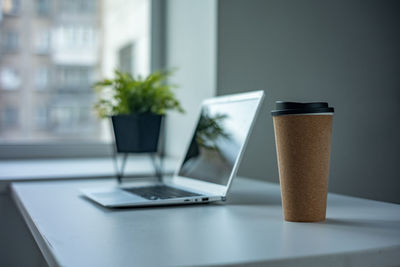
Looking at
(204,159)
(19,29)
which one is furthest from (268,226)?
(19,29)

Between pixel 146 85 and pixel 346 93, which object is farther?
pixel 346 93

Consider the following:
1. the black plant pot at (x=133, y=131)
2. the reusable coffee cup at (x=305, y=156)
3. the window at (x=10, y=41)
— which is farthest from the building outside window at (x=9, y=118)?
the reusable coffee cup at (x=305, y=156)

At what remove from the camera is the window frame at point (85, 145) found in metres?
1.90

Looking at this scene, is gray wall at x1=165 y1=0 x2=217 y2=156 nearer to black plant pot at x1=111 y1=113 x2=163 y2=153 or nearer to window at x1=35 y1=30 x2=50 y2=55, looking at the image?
black plant pot at x1=111 y1=113 x2=163 y2=153

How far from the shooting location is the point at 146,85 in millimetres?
1406

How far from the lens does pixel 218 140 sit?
3.79 ft

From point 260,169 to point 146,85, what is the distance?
475 millimetres

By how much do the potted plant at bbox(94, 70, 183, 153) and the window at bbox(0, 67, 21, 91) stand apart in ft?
2.32

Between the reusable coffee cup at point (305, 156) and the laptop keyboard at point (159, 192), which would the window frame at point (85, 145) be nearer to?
the laptop keyboard at point (159, 192)

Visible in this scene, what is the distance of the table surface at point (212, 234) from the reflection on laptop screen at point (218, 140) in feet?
0.33

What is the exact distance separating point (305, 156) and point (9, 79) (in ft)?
5.09

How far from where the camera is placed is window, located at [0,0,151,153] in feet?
6.39

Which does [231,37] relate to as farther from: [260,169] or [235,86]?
[260,169]

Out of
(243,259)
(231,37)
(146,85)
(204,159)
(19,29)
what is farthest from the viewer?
(19,29)
